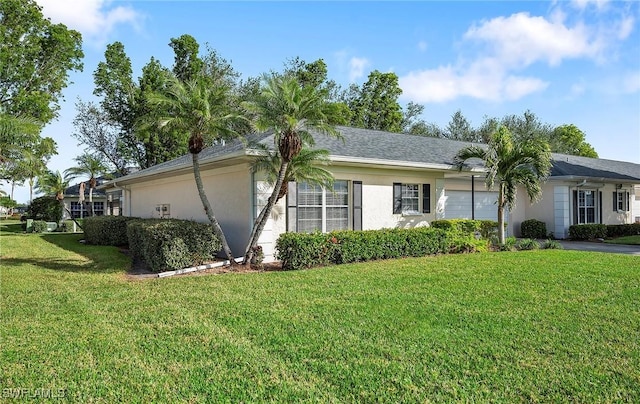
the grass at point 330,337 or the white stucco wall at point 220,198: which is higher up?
the white stucco wall at point 220,198

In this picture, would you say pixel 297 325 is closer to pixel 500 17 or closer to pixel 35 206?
pixel 500 17

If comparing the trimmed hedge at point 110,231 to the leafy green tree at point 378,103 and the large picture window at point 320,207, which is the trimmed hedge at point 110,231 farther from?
the leafy green tree at point 378,103

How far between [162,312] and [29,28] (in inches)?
1099

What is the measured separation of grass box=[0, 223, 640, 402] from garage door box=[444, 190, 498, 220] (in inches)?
293

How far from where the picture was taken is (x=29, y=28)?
85.5 ft

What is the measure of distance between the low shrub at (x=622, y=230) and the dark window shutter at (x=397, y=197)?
40.1 ft

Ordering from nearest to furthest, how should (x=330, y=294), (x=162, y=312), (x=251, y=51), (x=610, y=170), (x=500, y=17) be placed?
(x=162, y=312)
(x=330, y=294)
(x=500, y=17)
(x=251, y=51)
(x=610, y=170)

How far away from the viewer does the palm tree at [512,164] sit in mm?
14250

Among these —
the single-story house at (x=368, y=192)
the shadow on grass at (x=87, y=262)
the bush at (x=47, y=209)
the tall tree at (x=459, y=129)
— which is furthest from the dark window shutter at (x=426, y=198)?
the bush at (x=47, y=209)

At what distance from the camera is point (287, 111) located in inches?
407

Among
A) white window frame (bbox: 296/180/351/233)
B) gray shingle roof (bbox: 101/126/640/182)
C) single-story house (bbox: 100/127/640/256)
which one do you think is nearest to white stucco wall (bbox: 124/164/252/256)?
single-story house (bbox: 100/127/640/256)

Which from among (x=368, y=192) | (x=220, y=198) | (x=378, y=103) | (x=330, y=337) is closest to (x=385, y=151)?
(x=368, y=192)

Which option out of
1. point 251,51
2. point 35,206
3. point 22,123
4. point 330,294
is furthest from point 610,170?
point 35,206

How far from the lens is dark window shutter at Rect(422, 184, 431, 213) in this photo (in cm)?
1536
